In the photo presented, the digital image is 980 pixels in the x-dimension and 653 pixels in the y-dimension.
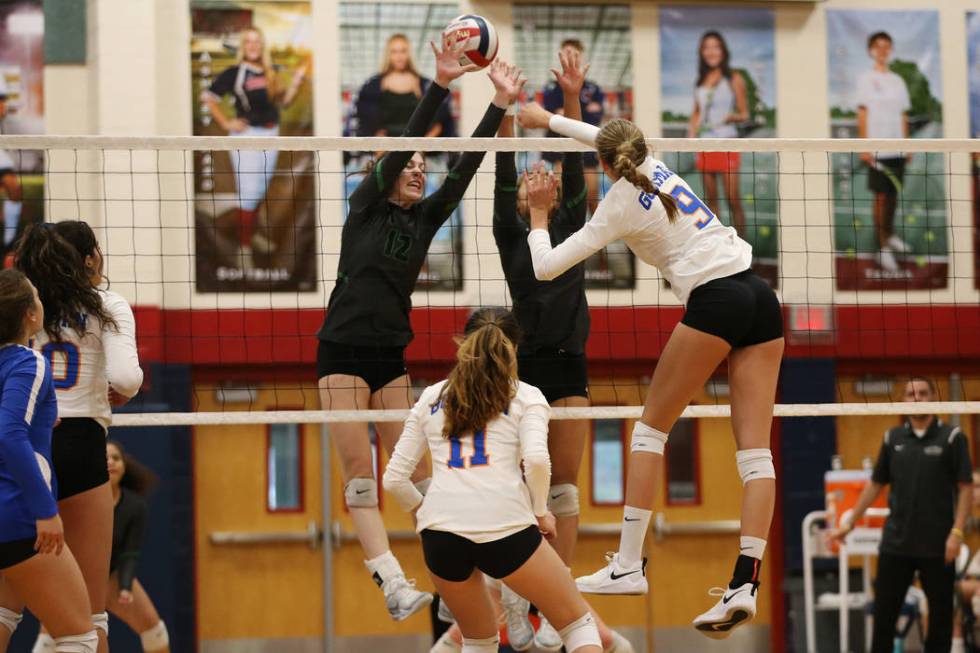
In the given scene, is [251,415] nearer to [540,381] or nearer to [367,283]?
[367,283]

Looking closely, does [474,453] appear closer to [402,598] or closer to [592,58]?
[402,598]

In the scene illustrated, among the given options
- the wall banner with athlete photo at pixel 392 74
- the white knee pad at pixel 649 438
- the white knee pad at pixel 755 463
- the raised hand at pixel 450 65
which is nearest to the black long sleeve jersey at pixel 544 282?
the raised hand at pixel 450 65

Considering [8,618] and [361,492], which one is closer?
[8,618]

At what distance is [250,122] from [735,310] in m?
7.08

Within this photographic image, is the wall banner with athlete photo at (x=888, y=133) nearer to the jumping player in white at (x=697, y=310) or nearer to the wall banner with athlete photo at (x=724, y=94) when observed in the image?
the wall banner with athlete photo at (x=724, y=94)

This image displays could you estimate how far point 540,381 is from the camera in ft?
21.0

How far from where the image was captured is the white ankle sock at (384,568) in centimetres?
607

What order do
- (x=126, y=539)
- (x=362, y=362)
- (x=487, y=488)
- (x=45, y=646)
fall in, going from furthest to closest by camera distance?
1. (x=126, y=539)
2. (x=45, y=646)
3. (x=362, y=362)
4. (x=487, y=488)

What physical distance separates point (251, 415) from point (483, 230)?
511cm

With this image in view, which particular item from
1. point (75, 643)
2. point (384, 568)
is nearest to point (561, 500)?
point (384, 568)

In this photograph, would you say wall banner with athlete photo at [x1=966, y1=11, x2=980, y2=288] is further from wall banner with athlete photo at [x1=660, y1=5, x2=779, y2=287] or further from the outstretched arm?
the outstretched arm

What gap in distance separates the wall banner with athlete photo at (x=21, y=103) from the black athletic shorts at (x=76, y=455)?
6.32 metres

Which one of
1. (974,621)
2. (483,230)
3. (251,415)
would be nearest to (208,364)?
(483,230)

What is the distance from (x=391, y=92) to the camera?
11391 mm
